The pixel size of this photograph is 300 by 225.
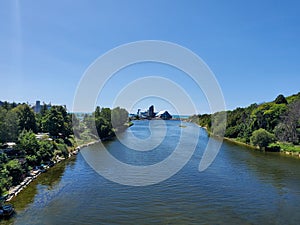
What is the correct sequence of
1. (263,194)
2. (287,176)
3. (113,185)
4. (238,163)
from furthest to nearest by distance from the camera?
(238,163) < (287,176) < (113,185) < (263,194)

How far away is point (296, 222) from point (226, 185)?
15.9 feet

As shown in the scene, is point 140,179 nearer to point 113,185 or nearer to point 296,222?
point 113,185

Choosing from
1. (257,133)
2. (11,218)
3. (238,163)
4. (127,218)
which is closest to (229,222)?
(127,218)

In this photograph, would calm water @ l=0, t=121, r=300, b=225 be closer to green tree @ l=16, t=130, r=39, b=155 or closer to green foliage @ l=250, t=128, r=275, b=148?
green tree @ l=16, t=130, r=39, b=155

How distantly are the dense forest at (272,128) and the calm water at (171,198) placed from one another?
10.1m

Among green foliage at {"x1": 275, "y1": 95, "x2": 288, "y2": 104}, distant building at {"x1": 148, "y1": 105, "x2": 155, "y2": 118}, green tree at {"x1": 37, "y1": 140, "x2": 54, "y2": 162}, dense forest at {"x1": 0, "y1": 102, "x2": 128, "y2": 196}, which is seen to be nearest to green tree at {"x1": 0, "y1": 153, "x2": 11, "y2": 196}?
dense forest at {"x1": 0, "y1": 102, "x2": 128, "y2": 196}

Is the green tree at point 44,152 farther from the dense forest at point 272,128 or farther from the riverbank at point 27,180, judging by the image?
the dense forest at point 272,128

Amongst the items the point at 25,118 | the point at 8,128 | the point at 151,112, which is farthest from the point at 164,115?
the point at 8,128

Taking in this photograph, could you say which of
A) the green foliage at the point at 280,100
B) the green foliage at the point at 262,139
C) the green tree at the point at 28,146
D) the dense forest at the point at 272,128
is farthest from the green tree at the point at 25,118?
the green foliage at the point at 280,100

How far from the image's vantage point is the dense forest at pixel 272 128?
2855 centimetres

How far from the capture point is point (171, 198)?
1260cm

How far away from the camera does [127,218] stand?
411 inches

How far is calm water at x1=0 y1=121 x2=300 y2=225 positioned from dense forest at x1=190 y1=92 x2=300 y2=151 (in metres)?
10.1

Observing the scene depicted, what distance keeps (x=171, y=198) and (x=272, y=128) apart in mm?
25606
